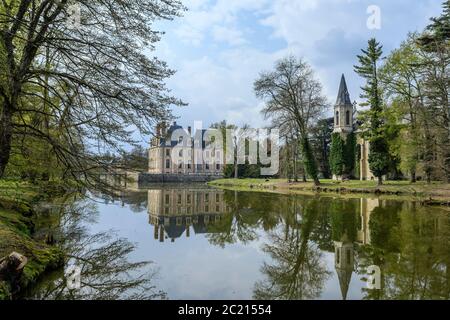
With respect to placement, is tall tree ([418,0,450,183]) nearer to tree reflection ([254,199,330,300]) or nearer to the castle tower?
tree reflection ([254,199,330,300])

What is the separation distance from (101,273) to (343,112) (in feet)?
140

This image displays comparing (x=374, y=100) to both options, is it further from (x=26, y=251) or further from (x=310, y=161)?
(x=26, y=251)

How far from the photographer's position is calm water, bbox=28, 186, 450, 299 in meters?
5.17

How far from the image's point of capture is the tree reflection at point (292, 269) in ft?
17.1

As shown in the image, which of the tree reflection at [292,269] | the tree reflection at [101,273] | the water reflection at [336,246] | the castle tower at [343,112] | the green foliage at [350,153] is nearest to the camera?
the tree reflection at [101,273]

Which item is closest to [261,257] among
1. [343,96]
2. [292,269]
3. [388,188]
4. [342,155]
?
[292,269]

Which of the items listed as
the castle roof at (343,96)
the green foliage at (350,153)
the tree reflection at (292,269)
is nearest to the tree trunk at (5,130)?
the tree reflection at (292,269)

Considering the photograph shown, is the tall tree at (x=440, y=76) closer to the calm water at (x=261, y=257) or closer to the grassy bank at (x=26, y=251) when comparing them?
the calm water at (x=261, y=257)

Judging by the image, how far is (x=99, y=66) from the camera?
6863mm

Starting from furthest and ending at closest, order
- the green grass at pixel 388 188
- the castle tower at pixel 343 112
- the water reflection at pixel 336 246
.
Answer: the castle tower at pixel 343 112 → the green grass at pixel 388 188 → the water reflection at pixel 336 246

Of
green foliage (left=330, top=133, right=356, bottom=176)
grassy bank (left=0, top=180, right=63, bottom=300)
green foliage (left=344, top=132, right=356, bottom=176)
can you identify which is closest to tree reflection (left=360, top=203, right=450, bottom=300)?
grassy bank (left=0, top=180, right=63, bottom=300)

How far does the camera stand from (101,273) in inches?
233

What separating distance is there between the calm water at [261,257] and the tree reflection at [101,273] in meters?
0.02

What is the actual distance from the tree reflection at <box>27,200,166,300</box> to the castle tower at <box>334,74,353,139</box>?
3850 cm
